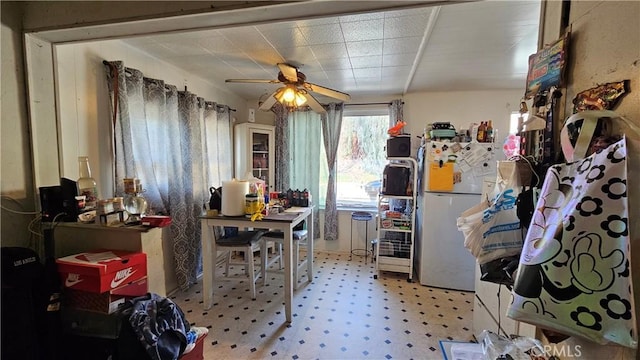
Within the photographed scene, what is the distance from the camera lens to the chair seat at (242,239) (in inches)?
97.5

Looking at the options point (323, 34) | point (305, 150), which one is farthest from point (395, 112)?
point (323, 34)

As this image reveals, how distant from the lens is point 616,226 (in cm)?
59

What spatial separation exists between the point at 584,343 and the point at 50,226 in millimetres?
2415

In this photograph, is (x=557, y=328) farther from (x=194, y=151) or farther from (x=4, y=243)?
(x=194, y=151)

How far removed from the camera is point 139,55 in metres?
2.31

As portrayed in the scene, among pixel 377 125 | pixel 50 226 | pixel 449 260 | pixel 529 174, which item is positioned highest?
pixel 377 125

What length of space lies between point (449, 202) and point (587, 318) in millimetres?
2282

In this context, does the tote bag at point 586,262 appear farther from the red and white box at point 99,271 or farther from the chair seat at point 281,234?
the chair seat at point 281,234

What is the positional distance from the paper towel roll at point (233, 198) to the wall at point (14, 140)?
1.12 metres

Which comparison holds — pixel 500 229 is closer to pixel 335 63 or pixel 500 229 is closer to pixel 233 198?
pixel 233 198

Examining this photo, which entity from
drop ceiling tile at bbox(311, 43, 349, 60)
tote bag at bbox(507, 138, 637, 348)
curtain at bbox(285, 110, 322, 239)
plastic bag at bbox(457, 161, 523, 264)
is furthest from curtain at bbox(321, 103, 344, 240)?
tote bag at bbox(507, 138, 637, 348)

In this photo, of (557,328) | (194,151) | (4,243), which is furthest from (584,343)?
(194,151)

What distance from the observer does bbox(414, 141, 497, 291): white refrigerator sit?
2.70m

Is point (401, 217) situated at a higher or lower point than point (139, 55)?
lower
